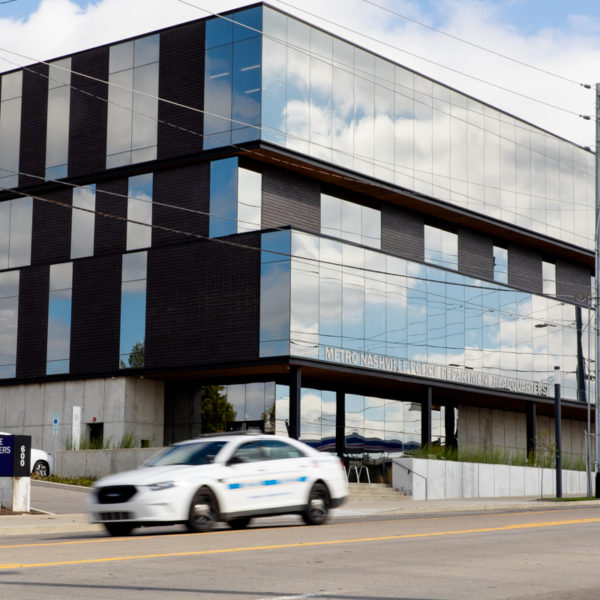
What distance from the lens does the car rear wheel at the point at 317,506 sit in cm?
1880

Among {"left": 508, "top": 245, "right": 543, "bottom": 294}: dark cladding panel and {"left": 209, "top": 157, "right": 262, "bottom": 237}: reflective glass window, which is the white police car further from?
{"left": 508, "top": 245, "right": 543, "bottom": 294}: dark cladding panel

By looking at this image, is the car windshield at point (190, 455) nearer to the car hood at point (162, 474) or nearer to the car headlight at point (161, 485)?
the car hood at point (162, 474)

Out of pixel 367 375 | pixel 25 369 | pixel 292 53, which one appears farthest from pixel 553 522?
pixel 25 369

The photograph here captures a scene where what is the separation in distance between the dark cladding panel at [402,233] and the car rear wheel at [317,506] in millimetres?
25368

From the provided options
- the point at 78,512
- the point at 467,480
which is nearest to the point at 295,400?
the point at 467,480

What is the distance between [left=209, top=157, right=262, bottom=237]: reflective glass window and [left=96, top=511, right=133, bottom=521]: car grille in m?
21.9

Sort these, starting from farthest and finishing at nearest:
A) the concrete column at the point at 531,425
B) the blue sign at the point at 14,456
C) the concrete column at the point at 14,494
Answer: the concrete column at the point at 531,425 < the blue sign at the point at 14,456 < the concrete column at the point at 14,494

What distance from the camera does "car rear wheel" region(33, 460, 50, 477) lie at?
119 feet

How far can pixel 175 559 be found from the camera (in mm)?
11953

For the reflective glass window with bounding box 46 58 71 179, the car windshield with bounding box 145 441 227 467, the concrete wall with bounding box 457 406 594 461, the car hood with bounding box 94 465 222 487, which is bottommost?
the car hood with bounding box 94 465 222 487

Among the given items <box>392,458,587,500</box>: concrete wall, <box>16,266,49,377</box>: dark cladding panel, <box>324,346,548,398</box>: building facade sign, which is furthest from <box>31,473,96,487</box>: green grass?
<box>392,458,587,500</box>: concrete wall

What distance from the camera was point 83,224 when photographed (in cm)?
4206

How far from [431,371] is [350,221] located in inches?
263

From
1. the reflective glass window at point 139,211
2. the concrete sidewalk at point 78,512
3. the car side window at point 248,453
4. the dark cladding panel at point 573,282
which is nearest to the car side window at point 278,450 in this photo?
the car side window at point 248,453
